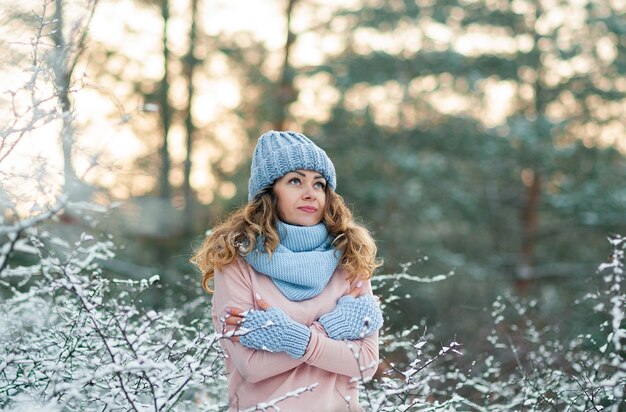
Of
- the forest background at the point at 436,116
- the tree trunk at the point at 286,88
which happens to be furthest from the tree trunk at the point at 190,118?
the tree trunk at the point at 286,88

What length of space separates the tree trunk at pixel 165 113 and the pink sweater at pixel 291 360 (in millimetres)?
10046

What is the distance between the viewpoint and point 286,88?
40.6ft

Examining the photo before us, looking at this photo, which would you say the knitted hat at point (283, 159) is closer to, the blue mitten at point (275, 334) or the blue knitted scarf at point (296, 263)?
the blue knitted scarf at point (296, 263)

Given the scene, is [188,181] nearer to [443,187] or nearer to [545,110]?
[443,187]

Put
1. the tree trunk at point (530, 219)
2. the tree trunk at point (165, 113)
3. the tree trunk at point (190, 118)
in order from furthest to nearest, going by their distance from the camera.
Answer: the tree trunk at point (190, 118) → the tree trunk at point (165, 113) → the tree trunk at point (530, 219)

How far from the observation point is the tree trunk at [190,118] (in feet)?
40.6

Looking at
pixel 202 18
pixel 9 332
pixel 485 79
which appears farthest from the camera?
pixel 202 18

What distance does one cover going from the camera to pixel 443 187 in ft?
38.5

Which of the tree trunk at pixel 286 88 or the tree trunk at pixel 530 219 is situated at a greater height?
the tree trunk at pixel 286 88

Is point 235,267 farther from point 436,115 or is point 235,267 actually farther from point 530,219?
point 530,219

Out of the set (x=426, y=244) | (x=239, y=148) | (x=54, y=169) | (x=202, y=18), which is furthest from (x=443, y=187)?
(x=54, y=169)

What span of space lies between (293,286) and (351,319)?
0.23 meters

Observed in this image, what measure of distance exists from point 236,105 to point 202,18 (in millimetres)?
1581

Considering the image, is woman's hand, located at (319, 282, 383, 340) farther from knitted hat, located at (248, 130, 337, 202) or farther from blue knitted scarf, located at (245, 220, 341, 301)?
knitted hat, located at (248, 130, 337, 202)
